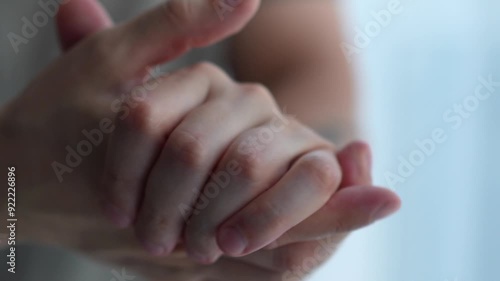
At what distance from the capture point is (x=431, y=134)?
498 millimetres

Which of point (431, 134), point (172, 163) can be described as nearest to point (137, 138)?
point (172, 163)

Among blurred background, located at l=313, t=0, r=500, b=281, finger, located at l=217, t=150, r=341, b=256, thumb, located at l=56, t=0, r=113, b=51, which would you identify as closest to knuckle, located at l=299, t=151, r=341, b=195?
finger, located at l=217, t=150, r=341, b=256

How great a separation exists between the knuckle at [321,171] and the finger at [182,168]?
0.03 metres

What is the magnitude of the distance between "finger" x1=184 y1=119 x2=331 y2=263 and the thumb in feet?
0.36

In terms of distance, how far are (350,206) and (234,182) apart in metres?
0.05

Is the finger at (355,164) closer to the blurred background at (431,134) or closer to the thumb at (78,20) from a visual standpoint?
the thumb at (78,20)

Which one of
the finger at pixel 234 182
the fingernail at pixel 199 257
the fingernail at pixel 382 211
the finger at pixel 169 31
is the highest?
the finger at pixel 169 31

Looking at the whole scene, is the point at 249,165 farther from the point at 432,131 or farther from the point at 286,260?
the point at 432,131

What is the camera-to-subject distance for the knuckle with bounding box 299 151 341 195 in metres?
0.22

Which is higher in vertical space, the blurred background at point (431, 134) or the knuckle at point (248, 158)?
the knuckle at point (248, 158)

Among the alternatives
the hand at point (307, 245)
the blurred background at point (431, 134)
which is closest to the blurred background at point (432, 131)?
the blurred background at point (431, 134)

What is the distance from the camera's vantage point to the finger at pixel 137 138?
8.4 inches

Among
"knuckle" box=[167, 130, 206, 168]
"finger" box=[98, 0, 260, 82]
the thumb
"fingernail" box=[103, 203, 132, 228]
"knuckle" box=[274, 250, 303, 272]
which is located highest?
the thumb

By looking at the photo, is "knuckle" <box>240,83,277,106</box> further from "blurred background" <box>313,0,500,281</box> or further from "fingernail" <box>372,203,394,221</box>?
"blurred background" <box>313,0,500,281</box>
